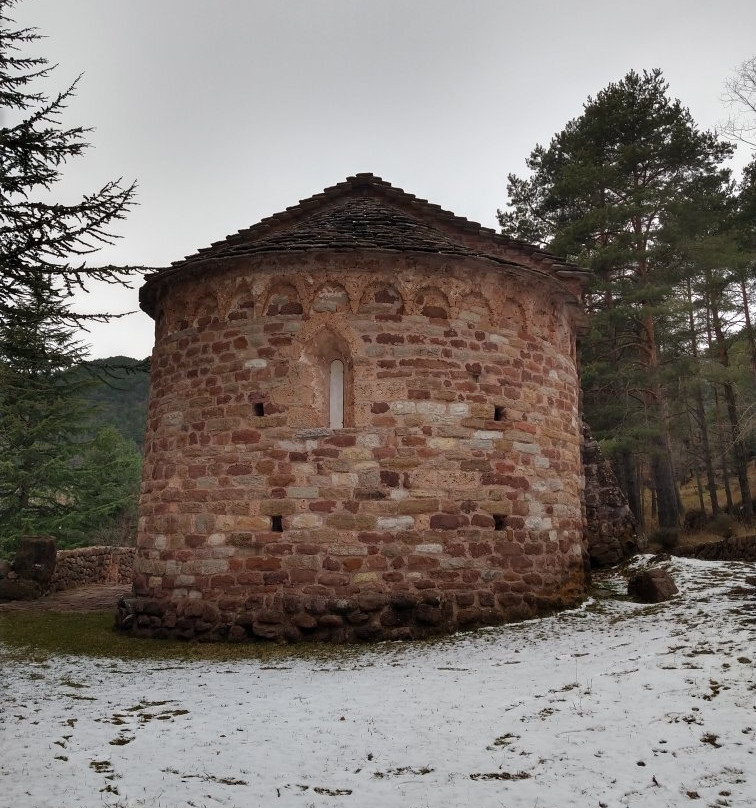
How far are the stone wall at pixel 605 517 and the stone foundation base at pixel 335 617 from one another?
4998 mm

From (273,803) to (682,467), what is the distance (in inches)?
1473

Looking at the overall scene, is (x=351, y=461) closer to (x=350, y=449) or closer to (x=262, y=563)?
(x=350, y=449)

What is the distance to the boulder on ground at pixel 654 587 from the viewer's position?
7.75m

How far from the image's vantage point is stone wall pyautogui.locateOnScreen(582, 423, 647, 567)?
11828mm

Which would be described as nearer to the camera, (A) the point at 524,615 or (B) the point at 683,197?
(A) the point at 524,615

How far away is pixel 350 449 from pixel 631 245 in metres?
15.5

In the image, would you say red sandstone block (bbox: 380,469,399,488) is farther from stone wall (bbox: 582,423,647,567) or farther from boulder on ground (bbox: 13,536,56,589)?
boulder on ground (bbox: 13,536,56,589)

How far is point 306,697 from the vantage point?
4.91 meters

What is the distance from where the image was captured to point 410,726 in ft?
13.6

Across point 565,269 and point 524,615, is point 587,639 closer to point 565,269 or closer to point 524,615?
point 524,615

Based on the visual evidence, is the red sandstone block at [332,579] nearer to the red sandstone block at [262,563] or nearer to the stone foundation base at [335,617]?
the stone foundation base at [335,617]

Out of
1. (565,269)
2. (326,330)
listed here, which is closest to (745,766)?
(326,330)

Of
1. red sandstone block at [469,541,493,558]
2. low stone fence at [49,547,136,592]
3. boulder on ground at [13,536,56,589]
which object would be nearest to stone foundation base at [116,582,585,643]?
red sandstone block at [469,541,493,558]

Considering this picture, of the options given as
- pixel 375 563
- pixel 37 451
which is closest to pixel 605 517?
pixel 375 563
